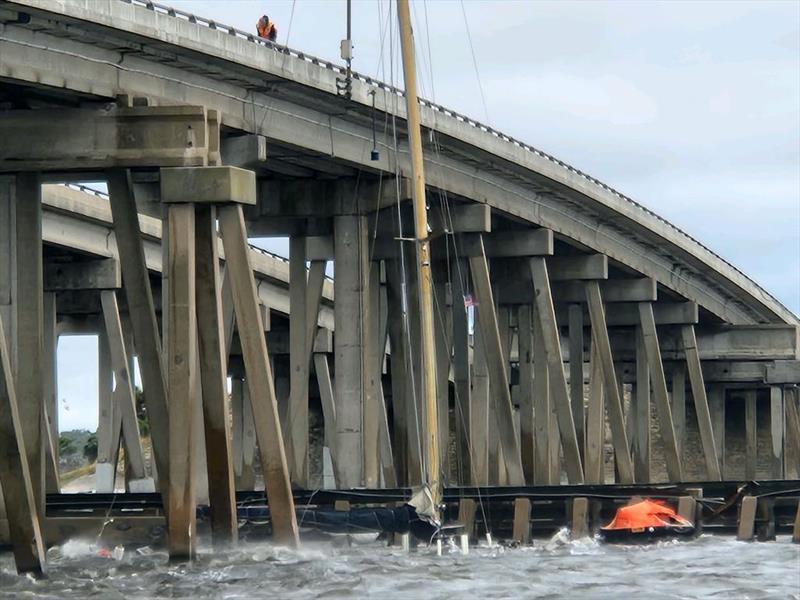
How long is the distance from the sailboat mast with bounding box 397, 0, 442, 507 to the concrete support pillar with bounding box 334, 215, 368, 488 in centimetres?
819

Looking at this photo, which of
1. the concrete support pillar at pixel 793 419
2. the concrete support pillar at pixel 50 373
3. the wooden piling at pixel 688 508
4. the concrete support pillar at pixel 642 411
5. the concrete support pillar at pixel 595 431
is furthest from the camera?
the concrete support pillar at pixel 793 419

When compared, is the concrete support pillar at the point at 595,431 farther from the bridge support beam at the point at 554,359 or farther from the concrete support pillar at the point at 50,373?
the concrete support pillar at the point at 50,373

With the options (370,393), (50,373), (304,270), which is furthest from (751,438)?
(50,373)

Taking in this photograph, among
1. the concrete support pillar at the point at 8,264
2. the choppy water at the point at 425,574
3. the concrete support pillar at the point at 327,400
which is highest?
the concrete support pillar at the point at 8,264

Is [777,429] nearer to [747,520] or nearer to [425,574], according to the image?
[747,520]

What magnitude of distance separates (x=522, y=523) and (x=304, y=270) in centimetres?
1591

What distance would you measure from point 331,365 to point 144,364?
5119cm

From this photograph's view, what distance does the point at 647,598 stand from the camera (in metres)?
33.2

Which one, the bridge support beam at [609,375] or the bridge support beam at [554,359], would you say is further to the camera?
the bridge support beam at [609,375]

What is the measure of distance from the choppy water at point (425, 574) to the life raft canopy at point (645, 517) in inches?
23.2

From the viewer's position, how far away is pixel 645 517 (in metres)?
43.8

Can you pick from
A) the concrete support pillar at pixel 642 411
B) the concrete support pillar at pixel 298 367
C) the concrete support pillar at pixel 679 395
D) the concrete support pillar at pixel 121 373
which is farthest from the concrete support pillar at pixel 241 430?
the concrete support pillar at pixel 298 367

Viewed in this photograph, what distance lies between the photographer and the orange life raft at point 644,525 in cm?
4338

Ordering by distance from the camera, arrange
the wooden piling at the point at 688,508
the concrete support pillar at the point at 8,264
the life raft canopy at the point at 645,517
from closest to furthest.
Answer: the life raft canopy at the point at 645,517 < the concrete support pillar at the point at 8,264 < the wooden piling at the point at 688,508
